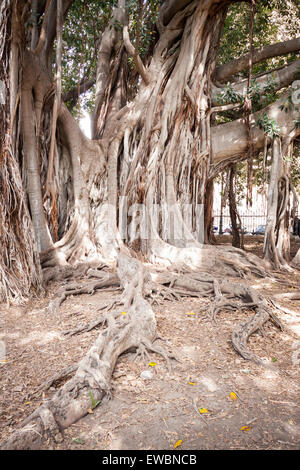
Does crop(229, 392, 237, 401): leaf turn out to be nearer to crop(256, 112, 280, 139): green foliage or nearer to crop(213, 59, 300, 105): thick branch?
crop(256, 112, 280, 139): green foliage

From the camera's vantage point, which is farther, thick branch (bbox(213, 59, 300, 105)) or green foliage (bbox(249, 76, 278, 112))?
thick branch (bbox(213, 59, 300, 105))

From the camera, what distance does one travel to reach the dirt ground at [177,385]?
1.68 metres

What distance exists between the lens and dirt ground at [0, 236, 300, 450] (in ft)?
5.50

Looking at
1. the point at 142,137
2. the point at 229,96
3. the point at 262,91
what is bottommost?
the point at 142,137

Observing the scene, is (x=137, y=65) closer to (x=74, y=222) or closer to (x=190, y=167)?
(x=190, y=167)

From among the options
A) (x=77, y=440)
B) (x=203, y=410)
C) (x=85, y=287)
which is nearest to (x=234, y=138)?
(x=85, y=287)

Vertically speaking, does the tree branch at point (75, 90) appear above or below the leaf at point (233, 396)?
above

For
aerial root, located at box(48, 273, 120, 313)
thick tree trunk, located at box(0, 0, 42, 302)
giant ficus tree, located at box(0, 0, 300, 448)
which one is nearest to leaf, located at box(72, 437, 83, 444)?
aerial root, located at box(48, 273, 120, 313)

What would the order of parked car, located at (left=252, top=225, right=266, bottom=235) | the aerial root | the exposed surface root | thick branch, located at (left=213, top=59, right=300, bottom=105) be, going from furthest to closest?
parked car, located at (left=252, top=225, right=266, bottom=235), thick branch, located at (left=213, top=59, right=300, bottom=105), the aerial root, the exposed surface root

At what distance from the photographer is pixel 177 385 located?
7.07ft

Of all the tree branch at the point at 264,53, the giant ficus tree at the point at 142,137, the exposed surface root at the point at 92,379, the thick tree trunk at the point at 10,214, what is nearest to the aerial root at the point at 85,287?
the giant ficus tree at the point at 142,137

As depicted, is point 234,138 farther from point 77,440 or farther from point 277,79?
point 77,440

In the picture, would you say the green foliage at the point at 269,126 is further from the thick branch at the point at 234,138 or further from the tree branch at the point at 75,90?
the tree branch at the point at 75,90
